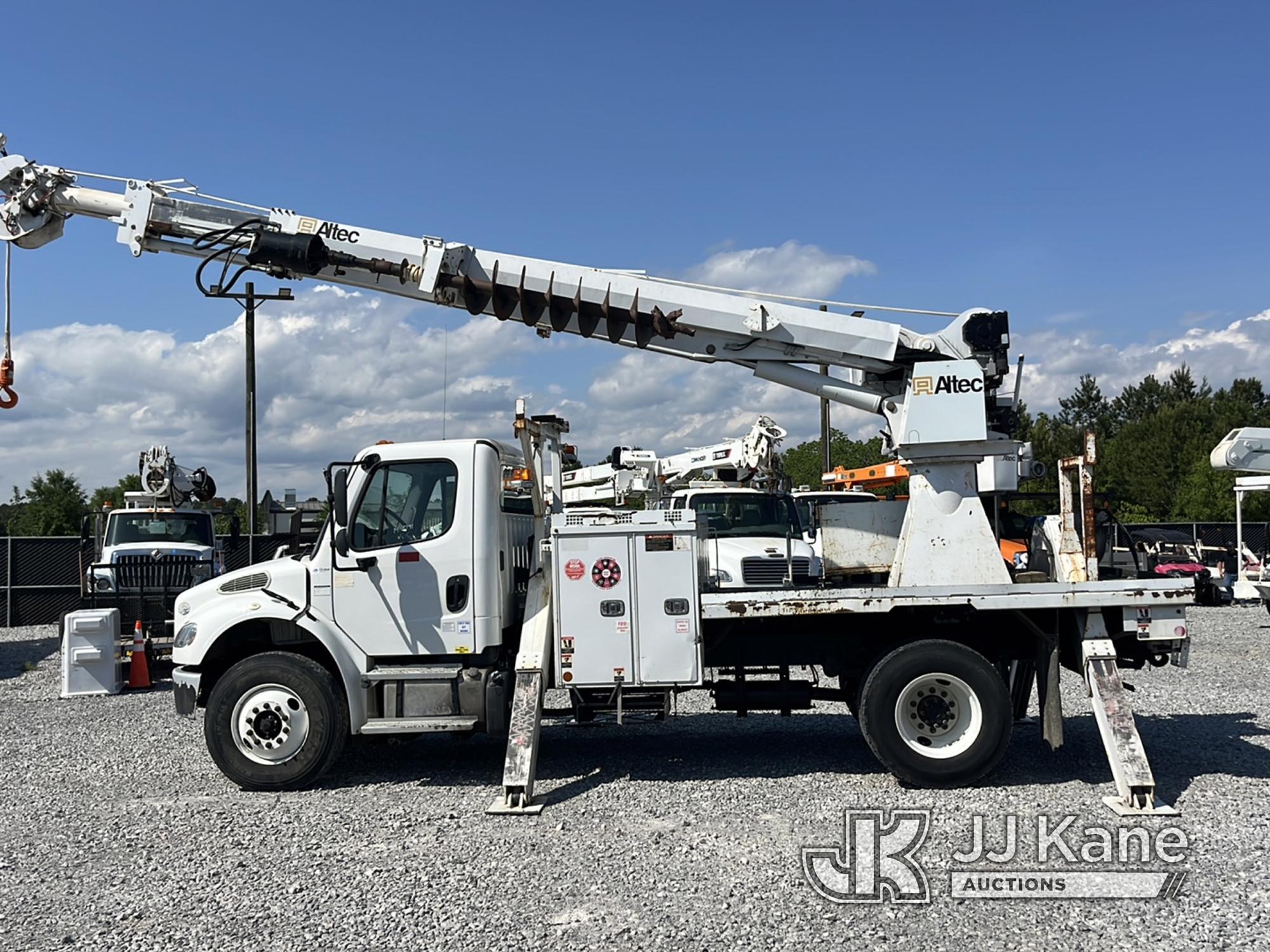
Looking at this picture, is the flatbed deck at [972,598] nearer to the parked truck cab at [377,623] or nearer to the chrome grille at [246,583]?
the parked truck cab at [377,623]

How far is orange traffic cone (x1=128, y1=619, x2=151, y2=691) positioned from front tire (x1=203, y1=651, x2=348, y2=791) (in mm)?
6867

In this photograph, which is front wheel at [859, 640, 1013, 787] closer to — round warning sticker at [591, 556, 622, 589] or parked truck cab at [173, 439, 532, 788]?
round warning sticker at [591, 556, 622, 589]

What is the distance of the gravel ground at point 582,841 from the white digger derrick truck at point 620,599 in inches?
21.5

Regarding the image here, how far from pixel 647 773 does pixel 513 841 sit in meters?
2.03

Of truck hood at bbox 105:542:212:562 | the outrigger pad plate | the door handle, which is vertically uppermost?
truck hood at bbox 105:542:212:562

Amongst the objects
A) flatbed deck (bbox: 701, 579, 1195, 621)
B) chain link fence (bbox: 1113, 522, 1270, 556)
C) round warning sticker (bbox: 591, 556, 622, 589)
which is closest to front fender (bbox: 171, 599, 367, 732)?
round warning sticker (bbox: 591, 556, 622, 589)

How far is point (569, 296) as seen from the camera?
900 centimetres

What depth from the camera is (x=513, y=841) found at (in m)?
7.02

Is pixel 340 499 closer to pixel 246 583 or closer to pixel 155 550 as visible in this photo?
pixel 246 583

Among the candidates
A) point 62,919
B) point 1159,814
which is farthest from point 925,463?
point 62,919

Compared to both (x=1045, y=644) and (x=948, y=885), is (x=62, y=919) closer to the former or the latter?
(x=948, y=885)

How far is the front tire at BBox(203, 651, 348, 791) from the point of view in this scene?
8328 millimetres

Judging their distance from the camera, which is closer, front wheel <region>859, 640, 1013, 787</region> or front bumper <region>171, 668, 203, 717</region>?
front wheel <region>859, 640, 1013, 787</region>

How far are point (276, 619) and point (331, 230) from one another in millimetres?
3225
